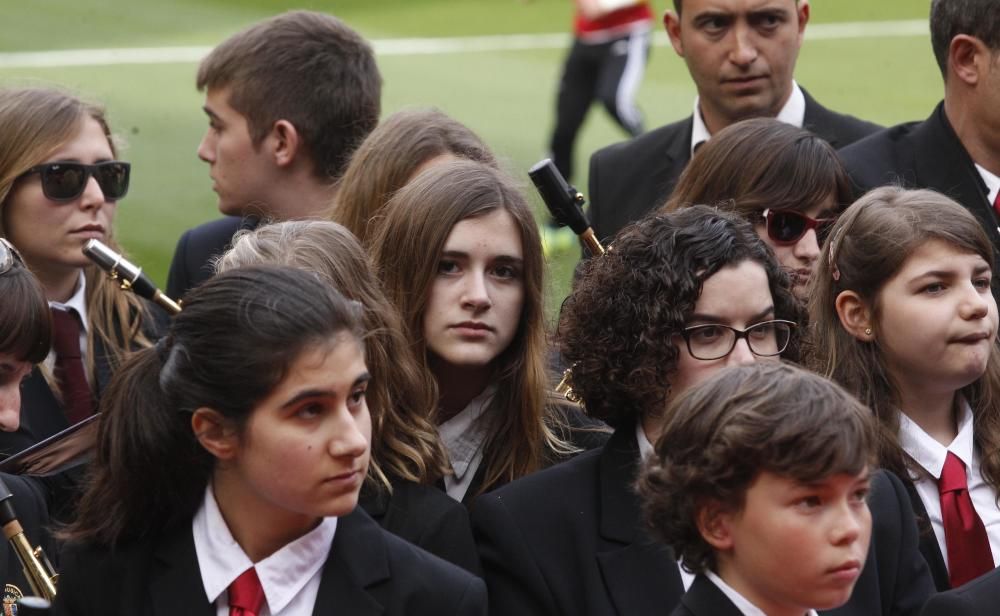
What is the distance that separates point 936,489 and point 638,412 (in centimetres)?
86

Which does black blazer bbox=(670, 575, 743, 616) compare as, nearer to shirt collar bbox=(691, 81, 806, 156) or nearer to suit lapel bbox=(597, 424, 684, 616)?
suit lapel bbox=(597, 424, 684, 616)

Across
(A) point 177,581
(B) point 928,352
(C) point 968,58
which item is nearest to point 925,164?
(C) point 968,58

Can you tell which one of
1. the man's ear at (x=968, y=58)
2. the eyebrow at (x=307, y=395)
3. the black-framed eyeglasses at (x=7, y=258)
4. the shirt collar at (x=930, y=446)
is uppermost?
the man's ear at (x=968, y=58)

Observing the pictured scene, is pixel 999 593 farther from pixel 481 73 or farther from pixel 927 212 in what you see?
pixel 481 73

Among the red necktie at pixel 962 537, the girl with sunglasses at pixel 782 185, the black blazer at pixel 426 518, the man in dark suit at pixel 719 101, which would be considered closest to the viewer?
the black blazer at pixel 426 518

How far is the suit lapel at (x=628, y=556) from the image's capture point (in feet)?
13.2

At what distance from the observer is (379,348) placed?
4348 mm

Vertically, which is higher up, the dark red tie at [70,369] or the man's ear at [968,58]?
the man's ear at [968,58]

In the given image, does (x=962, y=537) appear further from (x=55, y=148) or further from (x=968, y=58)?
(x=55, y=148)

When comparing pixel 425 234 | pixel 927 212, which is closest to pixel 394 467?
pixel 425 234

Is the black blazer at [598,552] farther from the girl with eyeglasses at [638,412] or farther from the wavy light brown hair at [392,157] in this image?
the wavy light brown hair at [392,157]

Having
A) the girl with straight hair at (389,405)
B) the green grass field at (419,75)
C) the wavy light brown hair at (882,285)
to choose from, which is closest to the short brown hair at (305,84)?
the girl with straight hair at (389,405)

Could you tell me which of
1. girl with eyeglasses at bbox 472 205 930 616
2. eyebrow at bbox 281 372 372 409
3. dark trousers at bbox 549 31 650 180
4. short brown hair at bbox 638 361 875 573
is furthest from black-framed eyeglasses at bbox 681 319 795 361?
dark trousers at bbox 549 31 650 180

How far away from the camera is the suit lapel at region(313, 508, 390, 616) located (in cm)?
378
